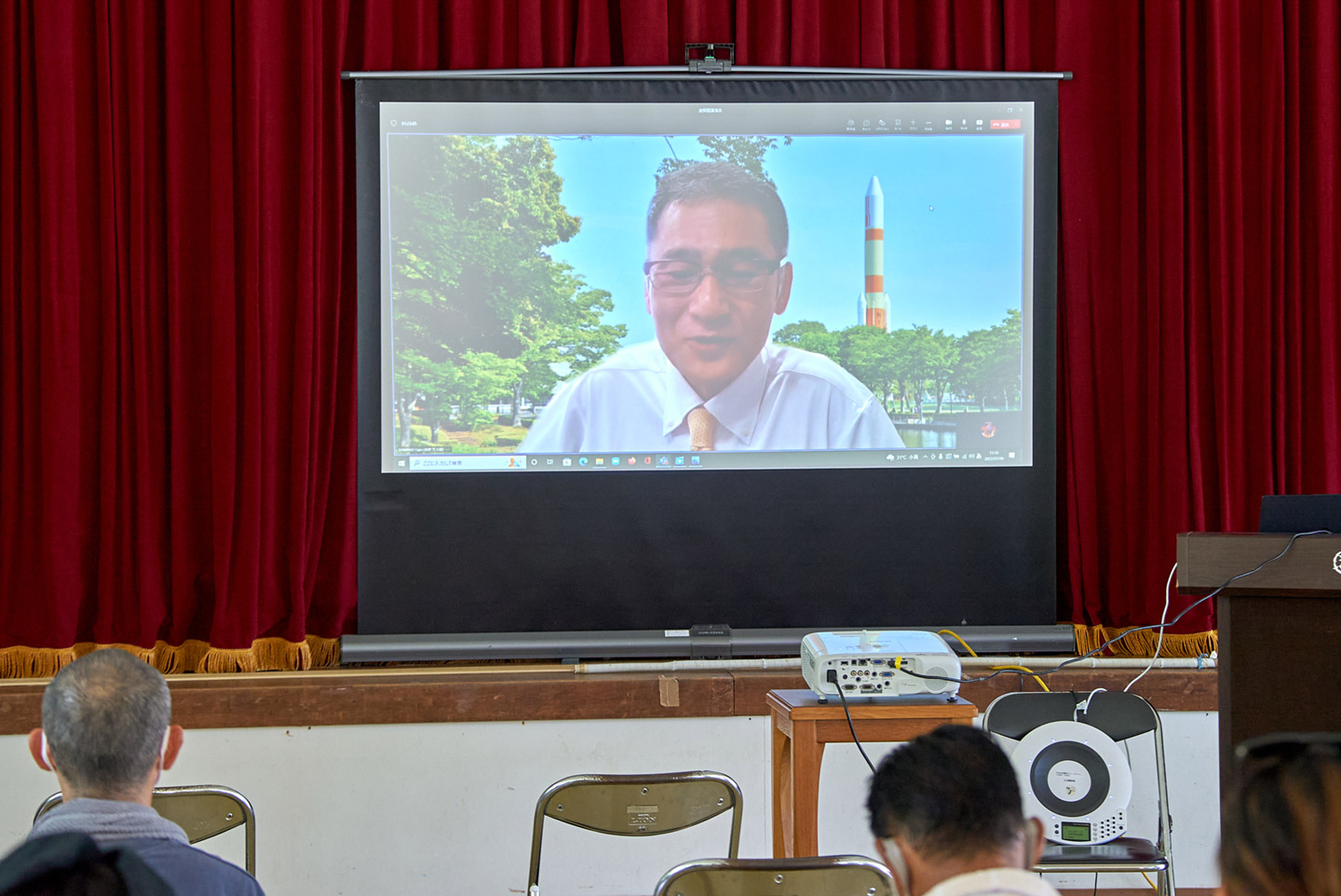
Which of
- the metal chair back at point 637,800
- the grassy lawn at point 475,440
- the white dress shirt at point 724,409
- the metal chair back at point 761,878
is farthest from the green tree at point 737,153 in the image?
the metal chair back at point 761,878

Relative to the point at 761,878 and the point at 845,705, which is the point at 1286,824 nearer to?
the point at 761,878

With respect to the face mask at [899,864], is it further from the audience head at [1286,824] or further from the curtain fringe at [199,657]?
the curtain fringe at [199,657]

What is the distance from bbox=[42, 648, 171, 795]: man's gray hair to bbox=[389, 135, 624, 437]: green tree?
184 centimetres

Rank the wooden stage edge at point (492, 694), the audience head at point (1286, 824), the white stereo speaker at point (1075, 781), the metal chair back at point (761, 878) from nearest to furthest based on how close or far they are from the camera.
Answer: the audience head at point (1286, 824) → the metal chair back at point (761, 878) → the white stereo speaker at point (1075, 781) → the wooden stage edge at point (492, 694)

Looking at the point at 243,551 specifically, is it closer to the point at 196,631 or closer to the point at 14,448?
the point at 196,631

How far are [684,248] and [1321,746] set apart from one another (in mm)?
2731

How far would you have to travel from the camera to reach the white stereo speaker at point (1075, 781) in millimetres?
2641

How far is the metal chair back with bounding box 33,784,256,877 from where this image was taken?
2.08m

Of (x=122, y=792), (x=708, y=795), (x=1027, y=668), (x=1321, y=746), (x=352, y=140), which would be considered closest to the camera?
(x=1321, y=746)

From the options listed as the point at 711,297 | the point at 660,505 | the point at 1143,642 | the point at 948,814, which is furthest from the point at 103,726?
the point at 1143,642

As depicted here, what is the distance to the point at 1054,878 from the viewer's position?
3.35m

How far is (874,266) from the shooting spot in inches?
135

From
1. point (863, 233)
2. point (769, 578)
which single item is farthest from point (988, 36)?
point (769, 578)

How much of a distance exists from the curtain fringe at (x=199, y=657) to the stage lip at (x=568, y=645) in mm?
118
